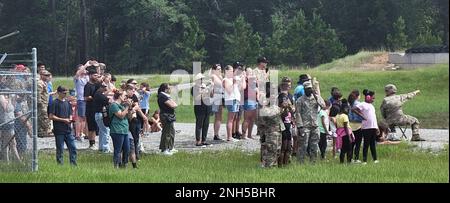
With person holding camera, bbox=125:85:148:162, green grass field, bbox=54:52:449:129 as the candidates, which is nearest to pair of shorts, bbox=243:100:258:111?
person holding camera, bbox=125:85:148:162

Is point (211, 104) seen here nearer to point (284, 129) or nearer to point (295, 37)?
point (284, 129)

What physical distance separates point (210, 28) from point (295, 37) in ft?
45.9

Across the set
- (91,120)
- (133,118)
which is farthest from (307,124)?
(91,120)

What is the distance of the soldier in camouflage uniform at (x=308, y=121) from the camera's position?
49.4 feet

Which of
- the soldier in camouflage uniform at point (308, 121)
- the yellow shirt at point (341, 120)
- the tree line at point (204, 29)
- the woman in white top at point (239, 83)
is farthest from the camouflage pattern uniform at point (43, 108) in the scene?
the tree line at point (204, 29)

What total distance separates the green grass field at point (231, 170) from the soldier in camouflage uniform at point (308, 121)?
287 millimetres

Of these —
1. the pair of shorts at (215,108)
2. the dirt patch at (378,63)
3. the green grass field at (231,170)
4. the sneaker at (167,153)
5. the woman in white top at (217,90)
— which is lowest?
the green grass field at (231,170)

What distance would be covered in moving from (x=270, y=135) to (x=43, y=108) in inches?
276

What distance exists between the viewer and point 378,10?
78.7 meters

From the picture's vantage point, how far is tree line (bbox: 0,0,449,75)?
73.2 m

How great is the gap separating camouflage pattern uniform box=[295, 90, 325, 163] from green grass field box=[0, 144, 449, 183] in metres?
0.28

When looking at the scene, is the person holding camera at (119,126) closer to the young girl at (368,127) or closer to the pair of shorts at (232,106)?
the young girl at (368,127)

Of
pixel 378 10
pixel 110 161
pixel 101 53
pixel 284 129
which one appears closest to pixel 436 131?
pixel 284 129

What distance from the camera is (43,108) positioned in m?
19.1
